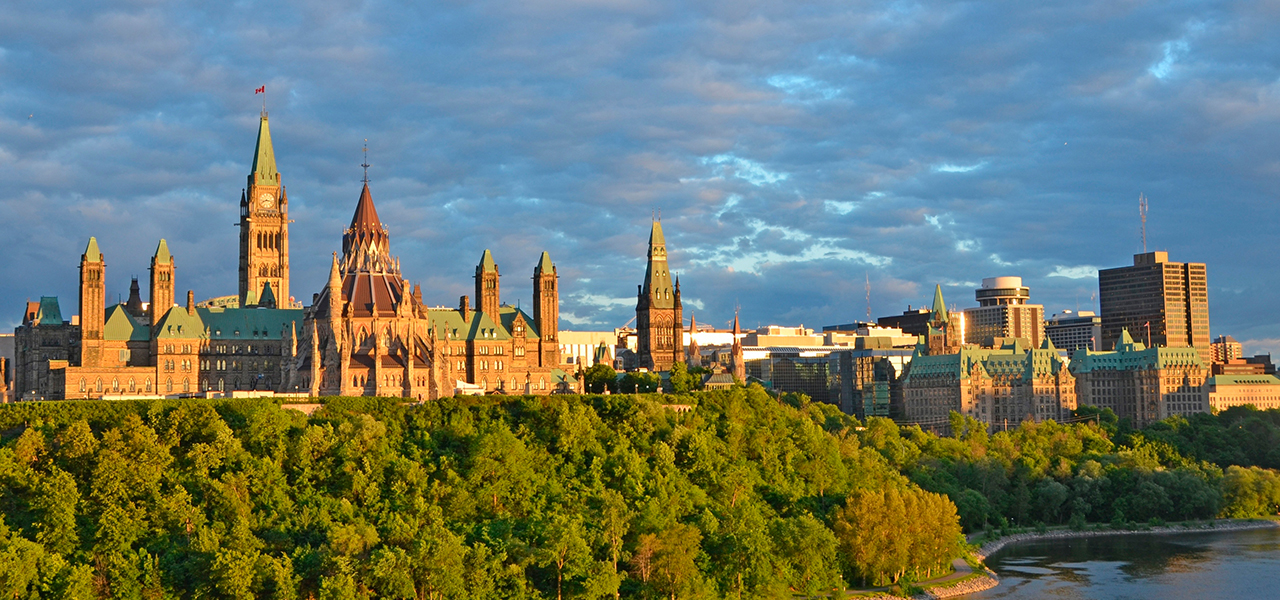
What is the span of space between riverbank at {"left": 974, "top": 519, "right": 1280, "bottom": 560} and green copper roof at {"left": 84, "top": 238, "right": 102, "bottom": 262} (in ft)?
394

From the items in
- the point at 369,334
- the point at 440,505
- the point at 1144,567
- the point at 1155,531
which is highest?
the point at 369,334

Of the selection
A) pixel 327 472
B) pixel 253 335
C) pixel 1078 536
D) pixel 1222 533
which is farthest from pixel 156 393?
pixel 1222 533

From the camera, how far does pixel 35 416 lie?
134 metres

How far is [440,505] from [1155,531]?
105698mm

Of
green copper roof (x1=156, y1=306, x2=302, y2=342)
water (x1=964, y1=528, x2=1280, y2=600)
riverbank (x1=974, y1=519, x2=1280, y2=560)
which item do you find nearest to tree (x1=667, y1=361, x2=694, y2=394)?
riverbank (x1=974, y1=519, x2=1280, y2=560)

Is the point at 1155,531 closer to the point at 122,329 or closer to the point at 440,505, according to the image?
the point at 440,505

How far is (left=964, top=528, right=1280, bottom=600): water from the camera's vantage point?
137 meters

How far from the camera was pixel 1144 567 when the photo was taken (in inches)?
6088

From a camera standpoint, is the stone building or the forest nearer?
the forest

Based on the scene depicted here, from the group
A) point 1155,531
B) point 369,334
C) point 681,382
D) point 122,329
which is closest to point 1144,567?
point 1155,531

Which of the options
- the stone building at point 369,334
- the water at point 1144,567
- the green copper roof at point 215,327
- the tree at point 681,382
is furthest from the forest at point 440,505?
the green copper roof at point 215,327

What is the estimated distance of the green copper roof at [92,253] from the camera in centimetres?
19066

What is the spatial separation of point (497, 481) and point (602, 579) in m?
18.4

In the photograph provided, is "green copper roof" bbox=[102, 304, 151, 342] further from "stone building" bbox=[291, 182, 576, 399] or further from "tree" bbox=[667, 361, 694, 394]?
"tree" bbox=[667, 361, 694, 394]
